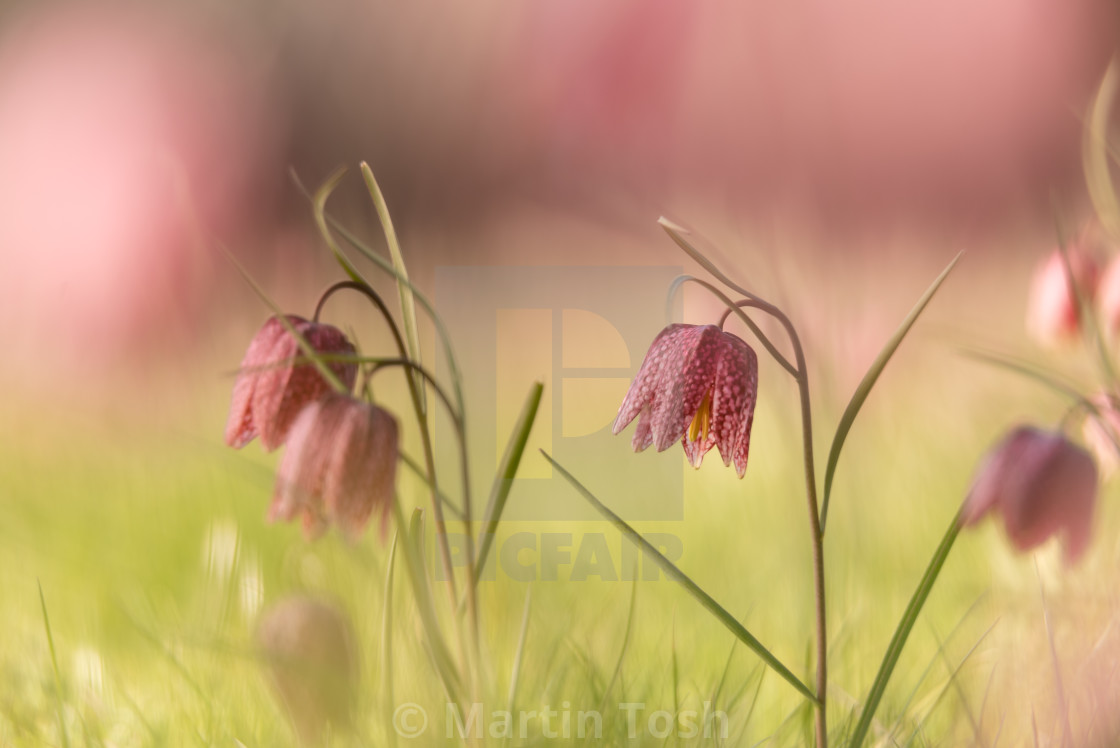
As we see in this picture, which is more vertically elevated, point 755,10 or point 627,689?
point 755,10

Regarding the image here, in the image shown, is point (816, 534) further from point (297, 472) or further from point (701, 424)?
point (297, 472)

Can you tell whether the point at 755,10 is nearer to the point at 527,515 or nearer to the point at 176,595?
the point at 527,515

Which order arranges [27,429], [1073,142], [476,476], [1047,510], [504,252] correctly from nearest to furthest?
1. [1047,510]
2. [476,476]
3. [27,429]
4. [504,252]
5. [1073,142]

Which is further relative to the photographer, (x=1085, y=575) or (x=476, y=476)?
(x=476, y=476)

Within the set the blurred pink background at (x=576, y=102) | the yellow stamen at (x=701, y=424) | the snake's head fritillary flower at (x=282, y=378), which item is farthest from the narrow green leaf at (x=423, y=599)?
the blurred pink background at (x=576, y=102)

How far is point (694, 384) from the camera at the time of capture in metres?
0.78

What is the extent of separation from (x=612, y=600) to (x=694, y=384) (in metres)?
0.69

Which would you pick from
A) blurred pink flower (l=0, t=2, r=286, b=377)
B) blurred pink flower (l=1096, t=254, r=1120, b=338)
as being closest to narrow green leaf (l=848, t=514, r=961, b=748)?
blurred pink flower (l=1096, t=254, r=1120, b=338)

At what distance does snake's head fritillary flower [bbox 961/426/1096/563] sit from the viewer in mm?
918

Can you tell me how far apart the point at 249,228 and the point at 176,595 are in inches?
136

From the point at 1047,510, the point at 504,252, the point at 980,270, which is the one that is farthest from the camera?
the point at 504,252

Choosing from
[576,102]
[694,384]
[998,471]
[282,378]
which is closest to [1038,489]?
[998,471]

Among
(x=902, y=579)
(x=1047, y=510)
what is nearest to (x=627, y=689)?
(x=1047, y=510)

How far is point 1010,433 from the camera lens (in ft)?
3.14
